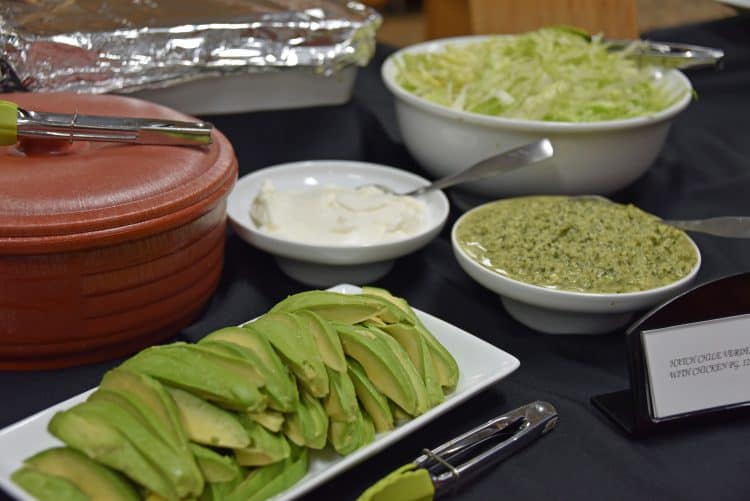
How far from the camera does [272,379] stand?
2.32 feet

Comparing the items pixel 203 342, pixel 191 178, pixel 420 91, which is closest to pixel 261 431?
pixel 203 342

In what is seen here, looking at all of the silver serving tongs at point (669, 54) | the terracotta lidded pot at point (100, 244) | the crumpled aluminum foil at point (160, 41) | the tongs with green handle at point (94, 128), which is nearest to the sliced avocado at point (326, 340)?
the terracotta lidded pot at point (100, 244)

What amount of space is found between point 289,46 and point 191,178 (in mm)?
492

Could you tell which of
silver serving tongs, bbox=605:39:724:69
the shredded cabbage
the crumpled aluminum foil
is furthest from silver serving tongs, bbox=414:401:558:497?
silver serving tongs, bbox=605:39:724:69

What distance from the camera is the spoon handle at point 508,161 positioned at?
1202 mm

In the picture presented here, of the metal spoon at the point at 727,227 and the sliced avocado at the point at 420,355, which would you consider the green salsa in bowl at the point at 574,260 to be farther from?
the sliced avocado at the point at 420,355

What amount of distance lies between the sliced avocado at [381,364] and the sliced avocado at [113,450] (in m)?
0.22

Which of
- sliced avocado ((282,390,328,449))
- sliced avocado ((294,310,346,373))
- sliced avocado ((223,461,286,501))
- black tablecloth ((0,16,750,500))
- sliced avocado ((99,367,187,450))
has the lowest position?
black tablecloth ((0,16,750,500))

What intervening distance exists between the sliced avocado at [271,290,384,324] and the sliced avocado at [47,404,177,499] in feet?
0.80

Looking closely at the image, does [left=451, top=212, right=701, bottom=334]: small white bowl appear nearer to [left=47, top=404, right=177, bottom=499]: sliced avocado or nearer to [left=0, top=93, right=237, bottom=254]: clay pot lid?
[left=0, top=93, right=237, bottom=254]: clay pot lid

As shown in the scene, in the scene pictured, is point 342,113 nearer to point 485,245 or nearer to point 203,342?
point 485,245

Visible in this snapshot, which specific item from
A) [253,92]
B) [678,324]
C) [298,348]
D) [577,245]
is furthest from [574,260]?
[253,92]

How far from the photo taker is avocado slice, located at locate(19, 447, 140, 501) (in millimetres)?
629

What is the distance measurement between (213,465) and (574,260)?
1.71 feet
